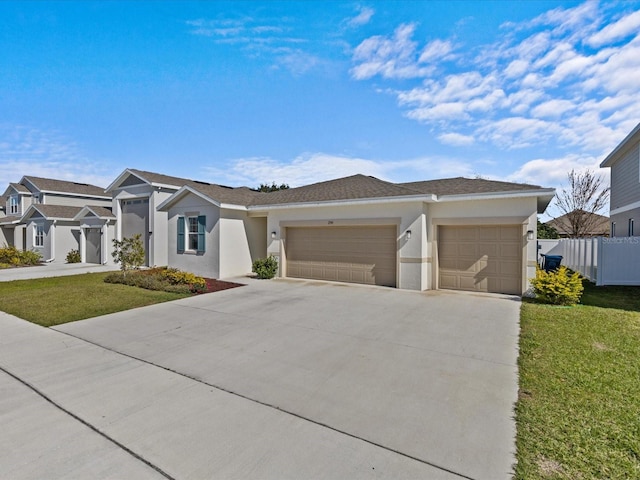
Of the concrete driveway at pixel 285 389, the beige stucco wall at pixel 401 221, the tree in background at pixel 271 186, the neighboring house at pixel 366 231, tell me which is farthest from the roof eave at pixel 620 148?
the tree in background at pixel 271 186

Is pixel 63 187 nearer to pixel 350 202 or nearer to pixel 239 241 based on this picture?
pixel 239 241

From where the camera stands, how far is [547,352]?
520 cm

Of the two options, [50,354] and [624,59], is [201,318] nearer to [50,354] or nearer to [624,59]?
[50,354]

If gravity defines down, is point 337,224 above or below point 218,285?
above

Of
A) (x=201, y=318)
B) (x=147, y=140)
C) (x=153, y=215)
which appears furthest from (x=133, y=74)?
(x=201, y=318)

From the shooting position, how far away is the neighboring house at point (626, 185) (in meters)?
12.9

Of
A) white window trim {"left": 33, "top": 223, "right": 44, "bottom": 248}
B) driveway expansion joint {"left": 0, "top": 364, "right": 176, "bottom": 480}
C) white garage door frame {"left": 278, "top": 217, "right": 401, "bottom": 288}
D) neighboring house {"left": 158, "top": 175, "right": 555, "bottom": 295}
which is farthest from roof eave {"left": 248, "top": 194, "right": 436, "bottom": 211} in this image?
white window trim {"left": 33, "top": 223, "right": 44, "bottom": 248}

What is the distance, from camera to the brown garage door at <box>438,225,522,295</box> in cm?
1016

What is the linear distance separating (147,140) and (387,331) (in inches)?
658

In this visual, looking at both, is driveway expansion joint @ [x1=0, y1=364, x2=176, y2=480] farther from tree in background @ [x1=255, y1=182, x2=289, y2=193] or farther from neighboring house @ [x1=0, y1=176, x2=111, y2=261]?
tree in background @ [x1=255, y1=182, x2=289, y2=193]

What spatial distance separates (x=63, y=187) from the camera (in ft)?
87.0

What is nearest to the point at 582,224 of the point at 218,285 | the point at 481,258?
the point at 481,258

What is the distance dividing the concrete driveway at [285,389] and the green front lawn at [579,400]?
0.65 ft

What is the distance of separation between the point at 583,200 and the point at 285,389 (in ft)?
97.9
